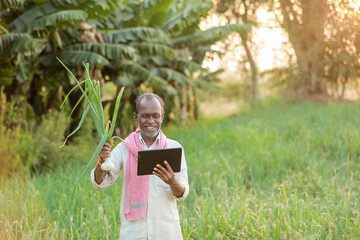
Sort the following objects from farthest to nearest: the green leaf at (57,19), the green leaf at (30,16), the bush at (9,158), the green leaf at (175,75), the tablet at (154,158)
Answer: the green leaf at (175,75), the green leaf at (30,16), the green leaf at (57,19), the bush at (9,158), the tablet at (154,158)

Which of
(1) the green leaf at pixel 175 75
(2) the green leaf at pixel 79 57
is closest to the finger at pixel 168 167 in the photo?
(2) the green leaf at pixel 79 57

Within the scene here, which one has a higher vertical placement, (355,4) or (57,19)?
(57,19)

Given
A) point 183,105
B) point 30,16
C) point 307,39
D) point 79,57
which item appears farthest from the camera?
point 183,105

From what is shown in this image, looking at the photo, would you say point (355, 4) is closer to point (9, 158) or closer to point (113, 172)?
point (113, 172)

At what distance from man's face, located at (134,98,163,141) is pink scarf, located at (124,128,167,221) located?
8cm

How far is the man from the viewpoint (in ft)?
7.39

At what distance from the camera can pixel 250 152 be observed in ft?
22.2

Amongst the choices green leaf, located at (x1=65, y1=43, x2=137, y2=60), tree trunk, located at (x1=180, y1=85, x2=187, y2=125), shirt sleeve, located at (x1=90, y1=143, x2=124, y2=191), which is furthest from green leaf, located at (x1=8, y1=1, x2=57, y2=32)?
tree trunk, located at (x1=180, y1=85, x2=187, y2=125)

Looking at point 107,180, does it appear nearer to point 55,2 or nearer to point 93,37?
point 55,2

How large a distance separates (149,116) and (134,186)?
1.35ft

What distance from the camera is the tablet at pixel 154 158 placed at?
208cm

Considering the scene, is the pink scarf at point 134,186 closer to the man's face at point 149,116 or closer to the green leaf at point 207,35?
the man's face at point 149,116

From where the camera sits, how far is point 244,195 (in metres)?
4.59

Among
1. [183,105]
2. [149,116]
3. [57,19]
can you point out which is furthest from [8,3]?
[183,105]
